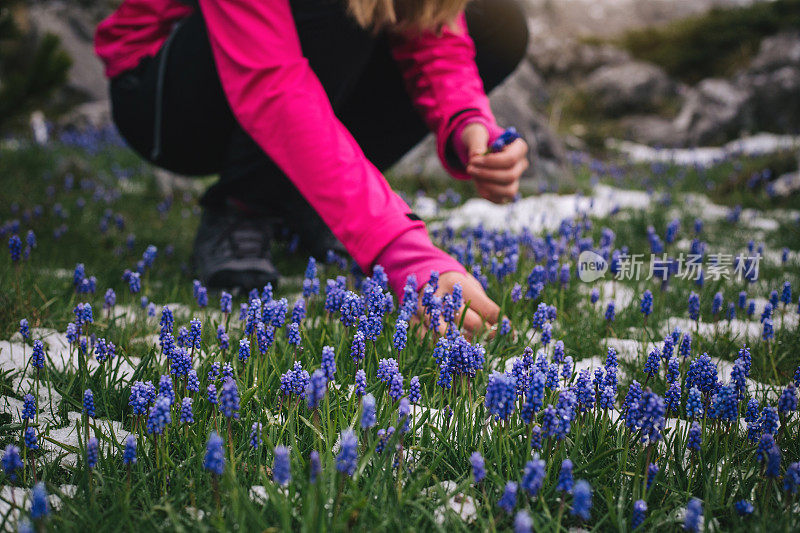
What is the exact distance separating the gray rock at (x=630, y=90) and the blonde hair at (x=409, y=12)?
1232cm

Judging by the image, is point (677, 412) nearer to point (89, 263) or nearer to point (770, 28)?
point (89, 263)

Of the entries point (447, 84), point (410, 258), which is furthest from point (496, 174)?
point (447, 84)

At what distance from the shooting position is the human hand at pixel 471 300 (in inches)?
88.1

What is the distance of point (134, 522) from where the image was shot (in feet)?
4.36

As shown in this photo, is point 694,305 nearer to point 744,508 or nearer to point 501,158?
point 501,158

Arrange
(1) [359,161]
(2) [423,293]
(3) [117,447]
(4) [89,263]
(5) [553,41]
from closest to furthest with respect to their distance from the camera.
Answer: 1. (3) [117,447]
2. (2) [423,293]
3. (1) [359,161]
4. (4) [89,263]
5. (5) [553,41]

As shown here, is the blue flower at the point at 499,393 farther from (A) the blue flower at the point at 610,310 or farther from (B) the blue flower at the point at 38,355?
(B) the blue flower at the point at 38,355

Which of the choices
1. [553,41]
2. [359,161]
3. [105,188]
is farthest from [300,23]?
[553,41]

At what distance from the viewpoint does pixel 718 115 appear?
10.8 m

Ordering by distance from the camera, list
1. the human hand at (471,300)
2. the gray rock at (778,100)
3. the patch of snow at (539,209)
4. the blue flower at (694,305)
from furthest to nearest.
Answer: the gray rock at (778,100), the patch of snow at (539,209), the blue flower at (694,305), the human hand at (471,300)

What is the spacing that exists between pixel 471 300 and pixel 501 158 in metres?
0.69

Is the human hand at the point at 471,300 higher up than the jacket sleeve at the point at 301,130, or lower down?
lower down

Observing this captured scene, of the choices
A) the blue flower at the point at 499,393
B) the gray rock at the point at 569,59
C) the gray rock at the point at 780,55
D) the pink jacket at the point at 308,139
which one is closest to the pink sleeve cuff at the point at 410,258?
the pink jacket at the point at 308,139

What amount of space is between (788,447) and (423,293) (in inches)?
46.1
